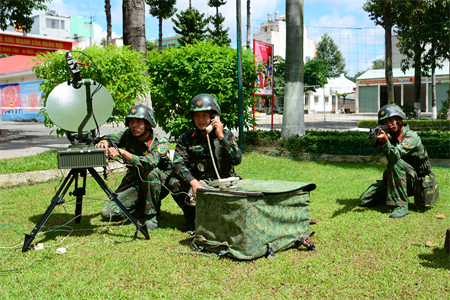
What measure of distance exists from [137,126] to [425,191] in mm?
3960

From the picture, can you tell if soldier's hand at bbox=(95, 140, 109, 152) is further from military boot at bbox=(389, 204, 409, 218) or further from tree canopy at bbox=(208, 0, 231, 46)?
tree canopy at bbox=(208, 0, 231, 46)

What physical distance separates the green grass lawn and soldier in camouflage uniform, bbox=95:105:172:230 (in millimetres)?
283

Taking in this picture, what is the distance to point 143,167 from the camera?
15.0ft

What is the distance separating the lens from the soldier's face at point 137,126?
4.79m

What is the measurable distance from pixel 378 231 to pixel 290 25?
7396 millimetres

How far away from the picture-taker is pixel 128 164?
4.59 meters

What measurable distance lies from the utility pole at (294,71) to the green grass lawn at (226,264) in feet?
17.6

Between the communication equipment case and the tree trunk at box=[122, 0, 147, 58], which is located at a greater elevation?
the tree trunk at box=[122, 0, 147, 58]

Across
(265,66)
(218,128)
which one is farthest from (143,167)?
(265,66)

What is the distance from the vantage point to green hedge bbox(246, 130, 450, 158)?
8.81 m

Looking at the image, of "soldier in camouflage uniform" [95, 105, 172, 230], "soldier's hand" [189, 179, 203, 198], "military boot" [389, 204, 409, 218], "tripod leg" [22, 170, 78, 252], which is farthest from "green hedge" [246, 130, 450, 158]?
"tripod leg" [22, 170, 78, 252]

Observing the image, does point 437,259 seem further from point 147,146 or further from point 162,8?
point 162,8

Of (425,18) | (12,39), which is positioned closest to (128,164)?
(12,39)

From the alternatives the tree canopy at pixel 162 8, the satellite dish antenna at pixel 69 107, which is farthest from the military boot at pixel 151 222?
the tree canopy at pixel 162 8
